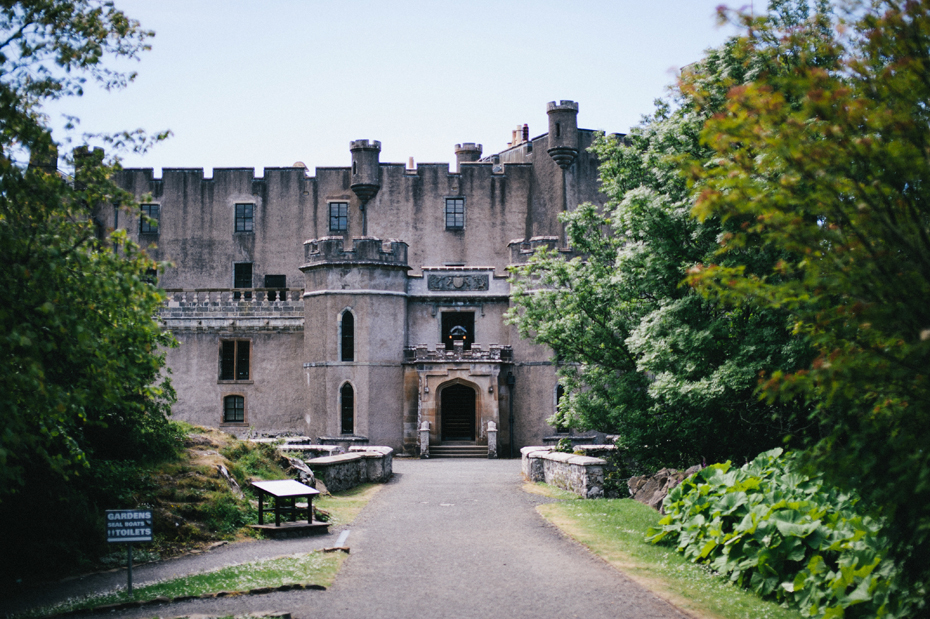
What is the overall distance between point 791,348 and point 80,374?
32.0ft

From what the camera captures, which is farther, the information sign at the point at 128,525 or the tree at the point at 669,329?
the tree at the point at 669,329

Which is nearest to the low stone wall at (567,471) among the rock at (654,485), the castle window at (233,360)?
the rock at (654,485)

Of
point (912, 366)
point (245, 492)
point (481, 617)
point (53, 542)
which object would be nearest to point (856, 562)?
point (912, 366)

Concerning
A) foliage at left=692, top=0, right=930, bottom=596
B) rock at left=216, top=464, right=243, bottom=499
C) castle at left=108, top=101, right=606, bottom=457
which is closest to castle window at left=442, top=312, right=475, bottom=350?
castle at left=108, top=101, right=606, bottom=457

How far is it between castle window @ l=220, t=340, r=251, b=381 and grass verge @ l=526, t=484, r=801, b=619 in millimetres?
19820

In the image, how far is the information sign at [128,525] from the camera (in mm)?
9945

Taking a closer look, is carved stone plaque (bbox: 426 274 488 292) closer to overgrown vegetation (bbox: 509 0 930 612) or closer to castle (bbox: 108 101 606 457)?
castle (bbox: 108 101 606 457)

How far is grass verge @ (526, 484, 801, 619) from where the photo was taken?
9133 millimetres

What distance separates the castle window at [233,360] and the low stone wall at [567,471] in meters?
15.2

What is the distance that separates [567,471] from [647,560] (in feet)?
28.4

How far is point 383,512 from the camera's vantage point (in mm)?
16938

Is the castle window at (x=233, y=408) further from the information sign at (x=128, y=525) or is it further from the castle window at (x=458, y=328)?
the information sign at (x=128, y=525)

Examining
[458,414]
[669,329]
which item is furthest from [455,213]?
[669,329]

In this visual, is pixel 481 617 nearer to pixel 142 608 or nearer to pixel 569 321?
pixel 142 608
